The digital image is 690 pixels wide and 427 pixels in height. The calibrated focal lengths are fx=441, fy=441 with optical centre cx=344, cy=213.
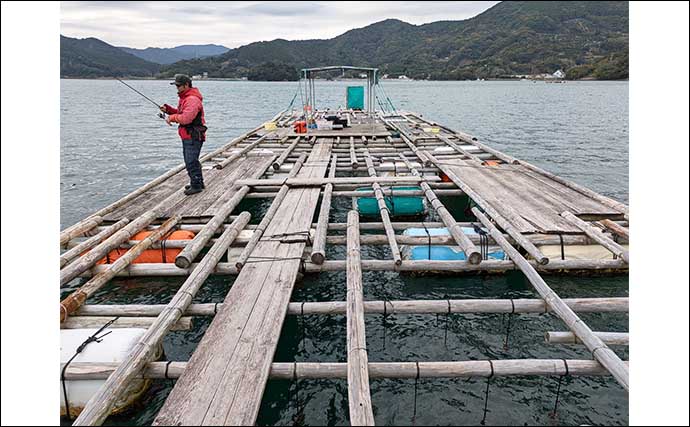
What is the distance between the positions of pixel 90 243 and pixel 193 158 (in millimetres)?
3081

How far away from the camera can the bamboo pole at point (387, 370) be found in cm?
424

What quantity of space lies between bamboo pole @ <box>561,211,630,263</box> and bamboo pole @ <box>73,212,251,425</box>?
19.5ft

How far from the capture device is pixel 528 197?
939 cm

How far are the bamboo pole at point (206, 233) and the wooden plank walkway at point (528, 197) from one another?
5.23 metres

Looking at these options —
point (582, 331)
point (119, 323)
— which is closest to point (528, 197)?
point (582, 331)

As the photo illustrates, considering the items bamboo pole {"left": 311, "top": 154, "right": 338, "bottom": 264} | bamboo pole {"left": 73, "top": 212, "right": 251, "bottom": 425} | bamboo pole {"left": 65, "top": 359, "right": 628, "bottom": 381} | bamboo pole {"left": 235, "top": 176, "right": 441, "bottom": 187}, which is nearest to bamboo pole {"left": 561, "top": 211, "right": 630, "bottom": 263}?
bamboo pole {"left": 65, "top": 359, "right": 628, "bottom": 381}

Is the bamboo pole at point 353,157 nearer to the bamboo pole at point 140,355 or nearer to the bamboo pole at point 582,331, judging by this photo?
the bamboo pole at point 582,331

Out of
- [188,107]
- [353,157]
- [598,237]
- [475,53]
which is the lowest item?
[598,237]

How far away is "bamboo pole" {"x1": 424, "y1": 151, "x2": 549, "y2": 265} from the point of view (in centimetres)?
650

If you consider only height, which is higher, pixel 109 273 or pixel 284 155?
pixel 284 155

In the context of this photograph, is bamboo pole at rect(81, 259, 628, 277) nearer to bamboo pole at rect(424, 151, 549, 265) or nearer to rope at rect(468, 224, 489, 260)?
bamboo pole at rect(424, 151, 549, 265)

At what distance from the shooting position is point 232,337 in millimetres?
4605

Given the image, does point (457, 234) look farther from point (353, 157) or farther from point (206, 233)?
point (353, 157)

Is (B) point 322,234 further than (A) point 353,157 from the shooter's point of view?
No
